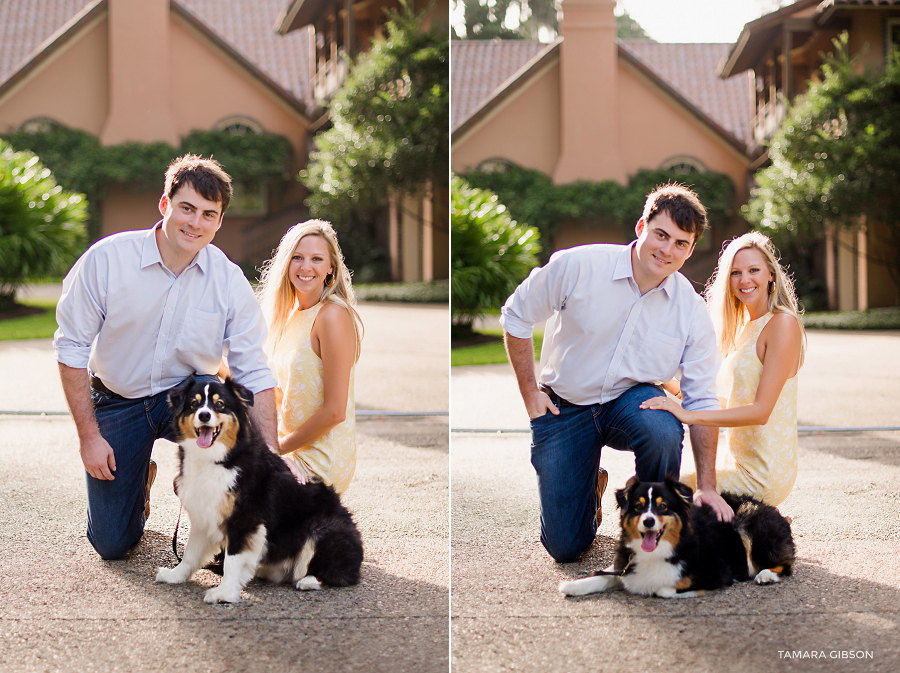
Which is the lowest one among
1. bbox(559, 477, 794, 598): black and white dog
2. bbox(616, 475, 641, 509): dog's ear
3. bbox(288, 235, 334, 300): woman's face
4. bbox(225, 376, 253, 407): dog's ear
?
bbox(559, 477, 794, 598): black and white dog

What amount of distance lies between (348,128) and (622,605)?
5.17m

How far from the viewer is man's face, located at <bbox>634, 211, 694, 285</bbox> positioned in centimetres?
243

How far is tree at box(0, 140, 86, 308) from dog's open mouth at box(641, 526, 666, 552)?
276 inches

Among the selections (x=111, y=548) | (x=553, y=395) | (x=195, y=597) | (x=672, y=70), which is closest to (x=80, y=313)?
(x=111, y=548)

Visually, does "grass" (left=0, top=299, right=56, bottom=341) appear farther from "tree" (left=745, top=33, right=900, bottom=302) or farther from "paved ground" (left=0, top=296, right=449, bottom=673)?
"tree" (left=745, top=33, right=900, bottom=302)

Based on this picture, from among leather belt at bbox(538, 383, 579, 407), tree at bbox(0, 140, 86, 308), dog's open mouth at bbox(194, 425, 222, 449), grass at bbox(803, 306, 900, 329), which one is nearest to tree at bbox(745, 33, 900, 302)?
grass at bbox(803, 306, 900, 329)

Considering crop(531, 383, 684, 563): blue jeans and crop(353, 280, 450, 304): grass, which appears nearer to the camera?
crop(531, 383, 684, 563): blue jeans

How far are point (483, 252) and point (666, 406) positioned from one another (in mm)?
5211

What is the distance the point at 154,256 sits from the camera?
2.49 meters

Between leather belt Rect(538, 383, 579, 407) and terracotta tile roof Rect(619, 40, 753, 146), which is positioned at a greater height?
terracotta tile roof Rect(619, 40, 753, 146)

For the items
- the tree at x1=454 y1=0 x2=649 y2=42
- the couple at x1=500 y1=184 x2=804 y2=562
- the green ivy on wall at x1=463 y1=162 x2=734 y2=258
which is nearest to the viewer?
the couple at x1=500 y1=184 x2=804 y2=562

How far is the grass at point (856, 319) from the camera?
5463mm

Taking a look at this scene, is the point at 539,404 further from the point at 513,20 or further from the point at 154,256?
the point at 513,20

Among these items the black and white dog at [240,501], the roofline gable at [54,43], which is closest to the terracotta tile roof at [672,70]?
the roofline gable at [54,43]
